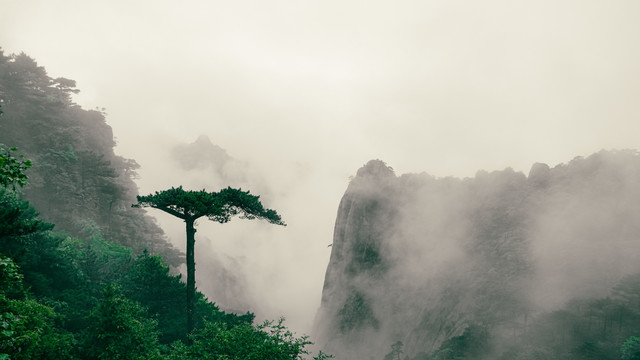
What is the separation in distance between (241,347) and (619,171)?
1970 inches

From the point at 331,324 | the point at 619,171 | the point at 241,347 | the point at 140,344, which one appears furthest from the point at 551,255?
the point at 140,344

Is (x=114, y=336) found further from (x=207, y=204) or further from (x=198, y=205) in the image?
(x=207, y=204)

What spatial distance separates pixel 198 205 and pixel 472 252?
42.4 m

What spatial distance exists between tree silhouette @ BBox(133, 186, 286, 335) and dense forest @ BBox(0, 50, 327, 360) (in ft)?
18.7

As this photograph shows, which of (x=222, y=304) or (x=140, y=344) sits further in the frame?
(x=222, y=304)

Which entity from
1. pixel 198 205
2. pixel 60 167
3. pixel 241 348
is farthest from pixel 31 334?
pixel 60 167

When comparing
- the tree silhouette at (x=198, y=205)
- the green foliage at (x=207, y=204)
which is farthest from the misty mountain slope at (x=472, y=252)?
the green foliage at (x=207, y=204)

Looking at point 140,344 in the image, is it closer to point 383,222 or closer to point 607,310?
point 607,310

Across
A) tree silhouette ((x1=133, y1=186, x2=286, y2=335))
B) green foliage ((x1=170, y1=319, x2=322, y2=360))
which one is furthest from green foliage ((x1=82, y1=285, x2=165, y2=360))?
tree silhouette ((x1=133, y1=186, x2=286, y2=335))

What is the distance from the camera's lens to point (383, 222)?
222 feet

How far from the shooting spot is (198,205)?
24688 mm

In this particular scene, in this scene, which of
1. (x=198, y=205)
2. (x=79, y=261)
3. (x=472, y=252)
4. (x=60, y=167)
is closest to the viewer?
(x=198, y=205)

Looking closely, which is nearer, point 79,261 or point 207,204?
point 207,204

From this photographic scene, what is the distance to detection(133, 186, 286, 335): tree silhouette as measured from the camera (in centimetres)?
2486
